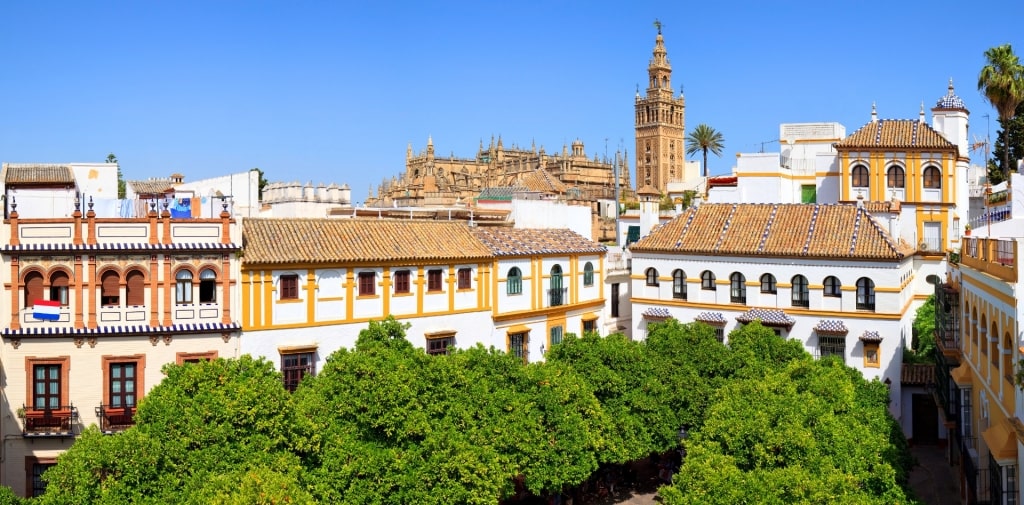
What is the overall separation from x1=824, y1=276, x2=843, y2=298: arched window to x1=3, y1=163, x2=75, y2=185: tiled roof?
30062mm

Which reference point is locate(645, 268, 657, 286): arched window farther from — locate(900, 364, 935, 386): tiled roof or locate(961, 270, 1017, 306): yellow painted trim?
locate(961, 270, 1017, 306): yellow painted trim

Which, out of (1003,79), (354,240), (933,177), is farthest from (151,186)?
(1003,79)

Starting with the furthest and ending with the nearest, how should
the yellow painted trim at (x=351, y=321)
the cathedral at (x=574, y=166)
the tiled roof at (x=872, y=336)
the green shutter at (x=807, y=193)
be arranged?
the cathedral at (x=574, y=166) → the green shutter at (x=807, y=193) → the tiled roof at (x=872, y=336) → the yellow painted trim at (x=351, y=321)

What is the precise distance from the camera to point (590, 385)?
106 ft

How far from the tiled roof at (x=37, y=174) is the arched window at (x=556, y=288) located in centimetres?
1961

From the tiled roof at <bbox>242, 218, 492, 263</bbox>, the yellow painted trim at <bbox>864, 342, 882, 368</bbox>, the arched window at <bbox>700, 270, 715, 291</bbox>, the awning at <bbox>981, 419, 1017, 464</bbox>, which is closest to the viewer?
the awning at <bbox>981, 419, 1017, 464</bbox>

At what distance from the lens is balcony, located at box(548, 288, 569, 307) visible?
42.6 metres

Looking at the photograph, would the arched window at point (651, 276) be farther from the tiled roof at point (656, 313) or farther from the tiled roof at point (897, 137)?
the tiled roof at point (897, 137)

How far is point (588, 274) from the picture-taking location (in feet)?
148

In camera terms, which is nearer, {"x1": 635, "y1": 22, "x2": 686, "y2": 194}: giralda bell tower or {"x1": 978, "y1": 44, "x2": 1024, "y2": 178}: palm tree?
{"x1": 978, "y1": 44, "x2": 1024, "y2": 178}: palm tree

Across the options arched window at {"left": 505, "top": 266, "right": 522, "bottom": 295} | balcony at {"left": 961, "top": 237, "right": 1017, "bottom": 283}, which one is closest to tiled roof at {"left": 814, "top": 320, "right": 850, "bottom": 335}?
arched window at {"left": 505, "top": 266, "right": 522, "bottom": 295}

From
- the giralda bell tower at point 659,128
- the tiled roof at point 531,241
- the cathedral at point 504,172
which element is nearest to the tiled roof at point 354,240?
the tiled roof at point 531,241

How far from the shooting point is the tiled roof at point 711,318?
4272 centimetres

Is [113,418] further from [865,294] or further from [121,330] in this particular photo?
[865,294]
